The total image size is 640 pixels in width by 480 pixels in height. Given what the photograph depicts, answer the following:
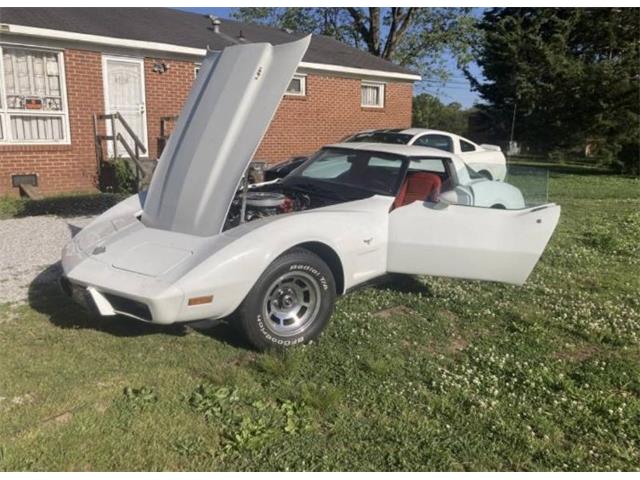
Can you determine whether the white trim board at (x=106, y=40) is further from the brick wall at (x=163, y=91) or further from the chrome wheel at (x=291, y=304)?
the chrome wheel at (x=291, y=304)

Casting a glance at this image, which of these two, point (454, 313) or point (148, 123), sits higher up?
point (148, 123)

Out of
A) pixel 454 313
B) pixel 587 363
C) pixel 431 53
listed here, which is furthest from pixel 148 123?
pixel 431 53

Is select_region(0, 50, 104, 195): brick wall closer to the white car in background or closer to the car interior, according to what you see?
the white car in background

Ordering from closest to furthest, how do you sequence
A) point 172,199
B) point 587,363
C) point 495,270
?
point 587,363, point 172,199, point 495,270

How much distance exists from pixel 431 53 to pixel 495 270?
24043 mm

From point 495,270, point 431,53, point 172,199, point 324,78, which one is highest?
point 431,53

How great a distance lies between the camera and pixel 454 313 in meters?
4.67

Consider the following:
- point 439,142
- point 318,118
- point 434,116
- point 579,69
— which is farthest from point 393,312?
point 434,116

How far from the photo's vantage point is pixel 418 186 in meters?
4.96

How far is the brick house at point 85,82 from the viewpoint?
32.5 ft

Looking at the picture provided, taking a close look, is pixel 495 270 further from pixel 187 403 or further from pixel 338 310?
pixel 187 403

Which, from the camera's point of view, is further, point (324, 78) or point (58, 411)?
point (324, 78)

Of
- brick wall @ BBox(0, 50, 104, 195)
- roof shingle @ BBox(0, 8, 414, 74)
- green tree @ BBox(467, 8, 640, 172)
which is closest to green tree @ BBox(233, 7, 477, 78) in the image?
green tree @ BBox(467, 8, 640, 172)

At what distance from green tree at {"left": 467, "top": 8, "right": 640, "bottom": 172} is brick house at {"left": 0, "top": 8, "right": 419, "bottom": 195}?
34.6 ft
